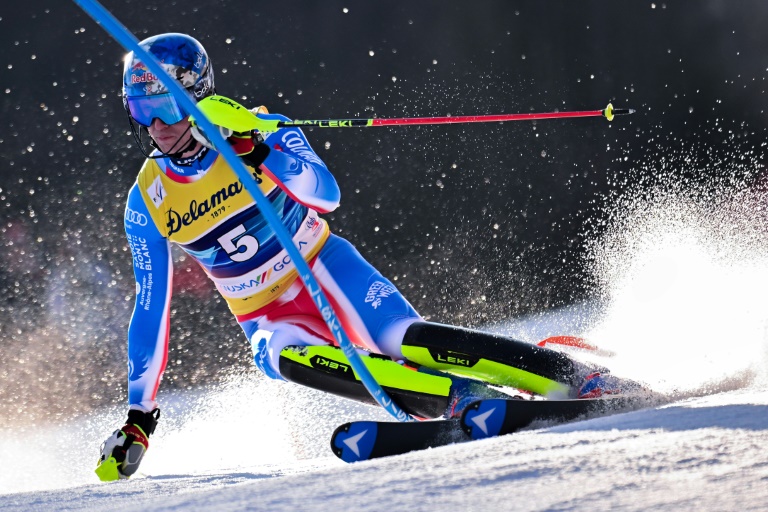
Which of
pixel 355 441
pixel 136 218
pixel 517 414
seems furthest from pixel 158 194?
pixel 517 414

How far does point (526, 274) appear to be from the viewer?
5516mm

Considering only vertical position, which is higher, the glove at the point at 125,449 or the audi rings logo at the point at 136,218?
the audi rings logo at the point at 136,218

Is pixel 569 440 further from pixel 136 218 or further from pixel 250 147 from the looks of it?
pixel 136 218

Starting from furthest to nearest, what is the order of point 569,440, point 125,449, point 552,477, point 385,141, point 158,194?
1. point 385,141
2. point 158,194
3. point 125,449
4. point 569,440
5. point 552,477

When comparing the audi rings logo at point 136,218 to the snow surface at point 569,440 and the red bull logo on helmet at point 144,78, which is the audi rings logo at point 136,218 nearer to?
the red bull logo on helmet at point 144,78

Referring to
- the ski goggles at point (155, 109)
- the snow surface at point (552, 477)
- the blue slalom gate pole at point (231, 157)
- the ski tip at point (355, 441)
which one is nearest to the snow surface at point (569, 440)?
the snow surface at point (552, 477)

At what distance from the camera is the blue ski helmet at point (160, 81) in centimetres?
268

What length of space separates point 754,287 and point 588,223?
207 cm

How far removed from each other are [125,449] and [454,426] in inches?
40.4

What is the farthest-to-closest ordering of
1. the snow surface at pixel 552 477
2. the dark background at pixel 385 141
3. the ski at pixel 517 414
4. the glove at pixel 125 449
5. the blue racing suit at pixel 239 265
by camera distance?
the dark background at pixel 385 141 → the blue racing suit at pixel 239 265 → the glove at pixel 125 449 → the ski at pixel 517 414 → the snow surface at pixel 552 477

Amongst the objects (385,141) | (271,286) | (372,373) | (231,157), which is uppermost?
(385,141)

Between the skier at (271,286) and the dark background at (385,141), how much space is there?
230 centimetres

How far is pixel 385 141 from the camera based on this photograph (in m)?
5.29

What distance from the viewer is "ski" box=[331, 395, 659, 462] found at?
203 centimetres
